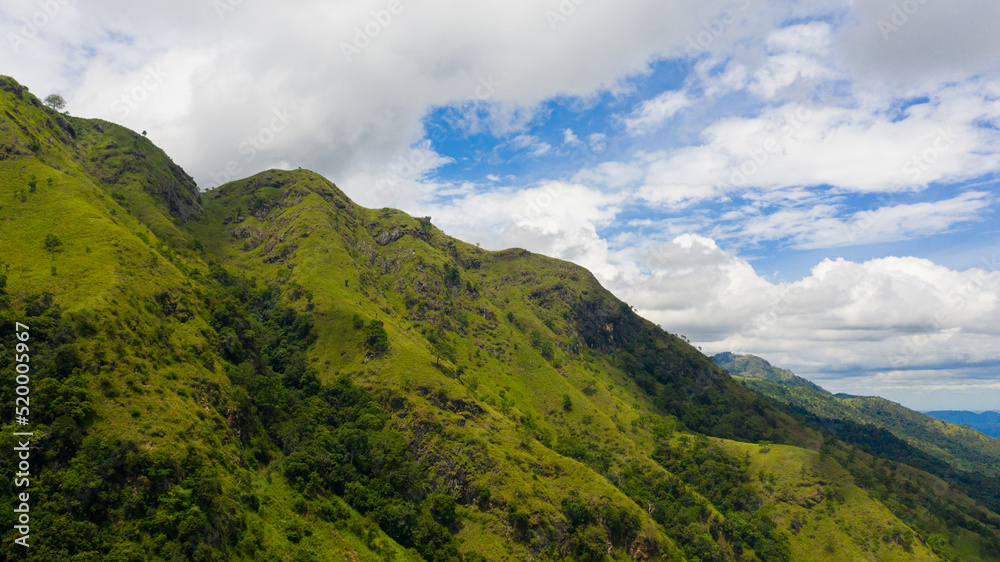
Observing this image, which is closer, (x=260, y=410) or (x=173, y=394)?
(x=173, y=394)

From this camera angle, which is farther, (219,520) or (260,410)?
(260,410)

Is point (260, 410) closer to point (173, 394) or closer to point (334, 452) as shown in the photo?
point (334, 452)

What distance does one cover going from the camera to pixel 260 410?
144500 millimetres

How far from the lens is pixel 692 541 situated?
18300 cm

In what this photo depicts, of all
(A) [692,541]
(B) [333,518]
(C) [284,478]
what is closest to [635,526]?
(A) [692,541]

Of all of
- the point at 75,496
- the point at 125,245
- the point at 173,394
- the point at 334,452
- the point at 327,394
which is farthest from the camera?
the point at 327,394

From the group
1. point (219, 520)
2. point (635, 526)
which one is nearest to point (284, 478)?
point (219, 520)

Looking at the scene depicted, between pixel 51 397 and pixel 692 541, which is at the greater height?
pixel 51 397

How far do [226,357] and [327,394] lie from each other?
42.4 meters

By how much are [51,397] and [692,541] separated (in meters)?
212

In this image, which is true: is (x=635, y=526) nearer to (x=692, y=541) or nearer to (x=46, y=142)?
(x=692, y=541)

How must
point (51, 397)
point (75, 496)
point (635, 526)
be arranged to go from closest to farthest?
point (75, 496) < point (51, 397) < point (635, 526)

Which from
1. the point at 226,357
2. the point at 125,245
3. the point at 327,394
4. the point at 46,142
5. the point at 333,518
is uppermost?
the point at 46,142

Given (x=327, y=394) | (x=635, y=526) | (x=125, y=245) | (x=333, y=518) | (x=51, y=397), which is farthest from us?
(x=327, y=394)
